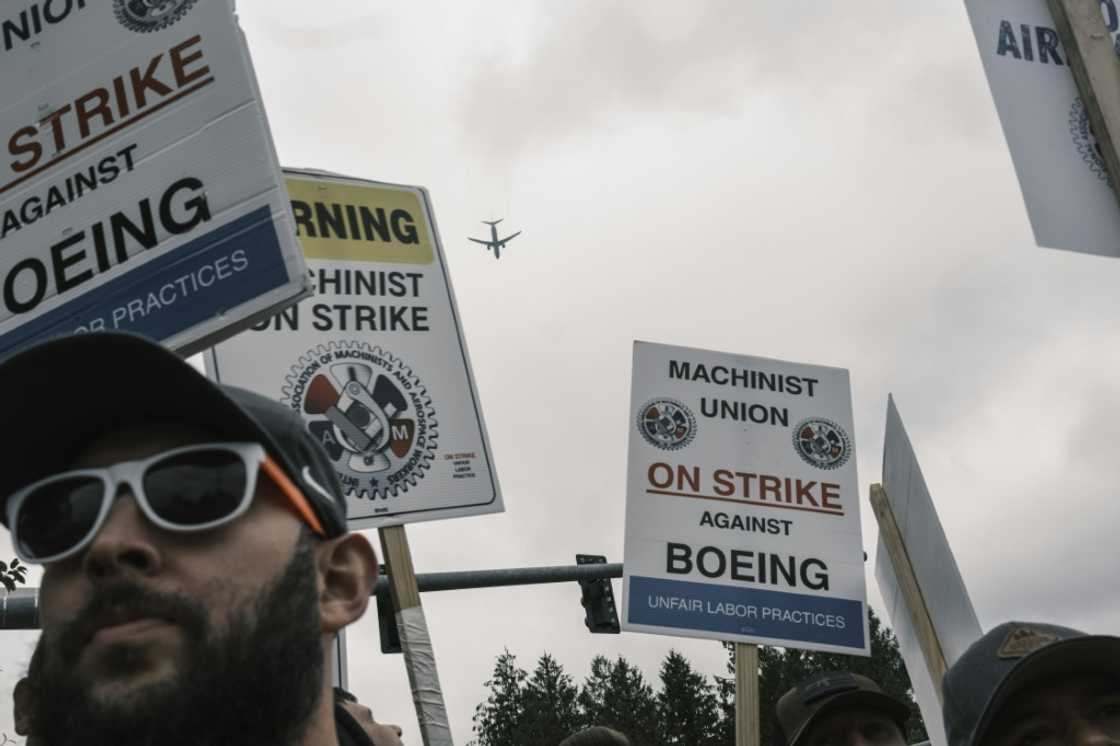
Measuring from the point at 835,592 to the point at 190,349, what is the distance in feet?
17.2

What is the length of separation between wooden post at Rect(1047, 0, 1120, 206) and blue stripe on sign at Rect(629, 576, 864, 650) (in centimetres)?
367

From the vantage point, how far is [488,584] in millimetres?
13016

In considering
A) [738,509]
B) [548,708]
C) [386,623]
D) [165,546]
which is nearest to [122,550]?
[165,546]

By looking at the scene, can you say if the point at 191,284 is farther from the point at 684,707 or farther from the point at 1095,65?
the point at 684,707

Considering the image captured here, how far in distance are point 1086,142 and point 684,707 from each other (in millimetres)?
109942

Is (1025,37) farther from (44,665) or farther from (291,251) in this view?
(44,665)

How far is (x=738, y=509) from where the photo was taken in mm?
8078

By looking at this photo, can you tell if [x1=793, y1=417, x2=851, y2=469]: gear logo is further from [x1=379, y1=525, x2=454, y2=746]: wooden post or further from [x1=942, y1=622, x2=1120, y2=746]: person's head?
[x1=942, y1=622, x2=1120, y2=746]: person's head

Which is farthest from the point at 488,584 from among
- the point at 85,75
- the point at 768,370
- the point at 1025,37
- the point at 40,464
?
the point at 40,464

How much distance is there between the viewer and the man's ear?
2.05 m

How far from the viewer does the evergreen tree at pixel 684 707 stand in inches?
4331

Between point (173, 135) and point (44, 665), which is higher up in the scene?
point (173, 135)

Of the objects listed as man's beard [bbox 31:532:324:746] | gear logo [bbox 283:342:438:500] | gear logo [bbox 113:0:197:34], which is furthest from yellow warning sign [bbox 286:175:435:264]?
man's beard [bbox 31:532:324:746]

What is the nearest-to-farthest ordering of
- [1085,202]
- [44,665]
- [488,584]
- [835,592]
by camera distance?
[44,665], [1085,202], [835,592], [488,584]
